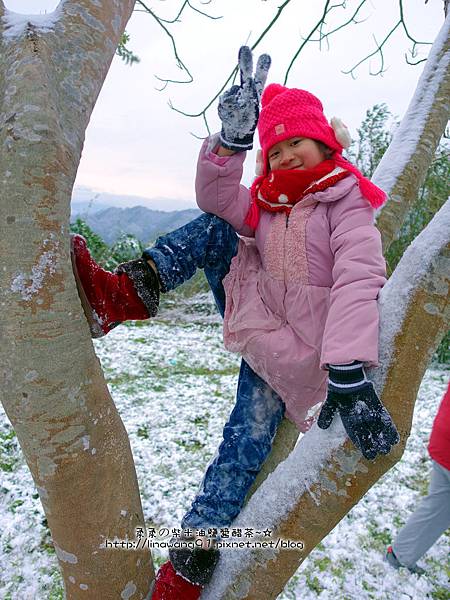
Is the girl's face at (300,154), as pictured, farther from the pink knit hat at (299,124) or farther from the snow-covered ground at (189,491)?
the snow-covered ground at (189,491)

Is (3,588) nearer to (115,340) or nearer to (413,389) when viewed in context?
(413,389)

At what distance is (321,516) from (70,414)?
0.55 metres

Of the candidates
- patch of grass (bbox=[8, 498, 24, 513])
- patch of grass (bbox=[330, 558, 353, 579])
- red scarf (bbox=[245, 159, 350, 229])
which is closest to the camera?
red scarf (bbox=[245, 159, 350, 229])

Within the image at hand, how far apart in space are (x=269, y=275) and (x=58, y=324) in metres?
0.79

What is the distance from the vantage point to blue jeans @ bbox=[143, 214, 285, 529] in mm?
1258

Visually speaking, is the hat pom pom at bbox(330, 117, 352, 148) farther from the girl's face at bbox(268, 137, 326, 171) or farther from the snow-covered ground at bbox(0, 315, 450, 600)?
the snow-covered ground at bbox(0, 315, 450, 600)

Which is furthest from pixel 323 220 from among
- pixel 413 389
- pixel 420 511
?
pixel 420 511

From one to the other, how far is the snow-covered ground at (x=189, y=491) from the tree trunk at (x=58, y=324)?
76.6 inches

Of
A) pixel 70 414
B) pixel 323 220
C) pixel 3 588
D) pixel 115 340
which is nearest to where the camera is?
pixel 70 414

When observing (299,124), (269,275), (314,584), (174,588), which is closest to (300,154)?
(299,124)

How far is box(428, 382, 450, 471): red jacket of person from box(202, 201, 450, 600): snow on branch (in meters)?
1.69

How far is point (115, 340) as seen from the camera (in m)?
6.77

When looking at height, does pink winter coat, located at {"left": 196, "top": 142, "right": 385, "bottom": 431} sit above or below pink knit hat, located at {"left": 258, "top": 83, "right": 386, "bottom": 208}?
below

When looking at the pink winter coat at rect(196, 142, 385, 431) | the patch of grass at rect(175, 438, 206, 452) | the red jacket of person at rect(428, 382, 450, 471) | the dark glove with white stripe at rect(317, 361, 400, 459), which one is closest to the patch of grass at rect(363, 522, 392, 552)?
the red jacket of person at rect(428, 382, 450, 471)
